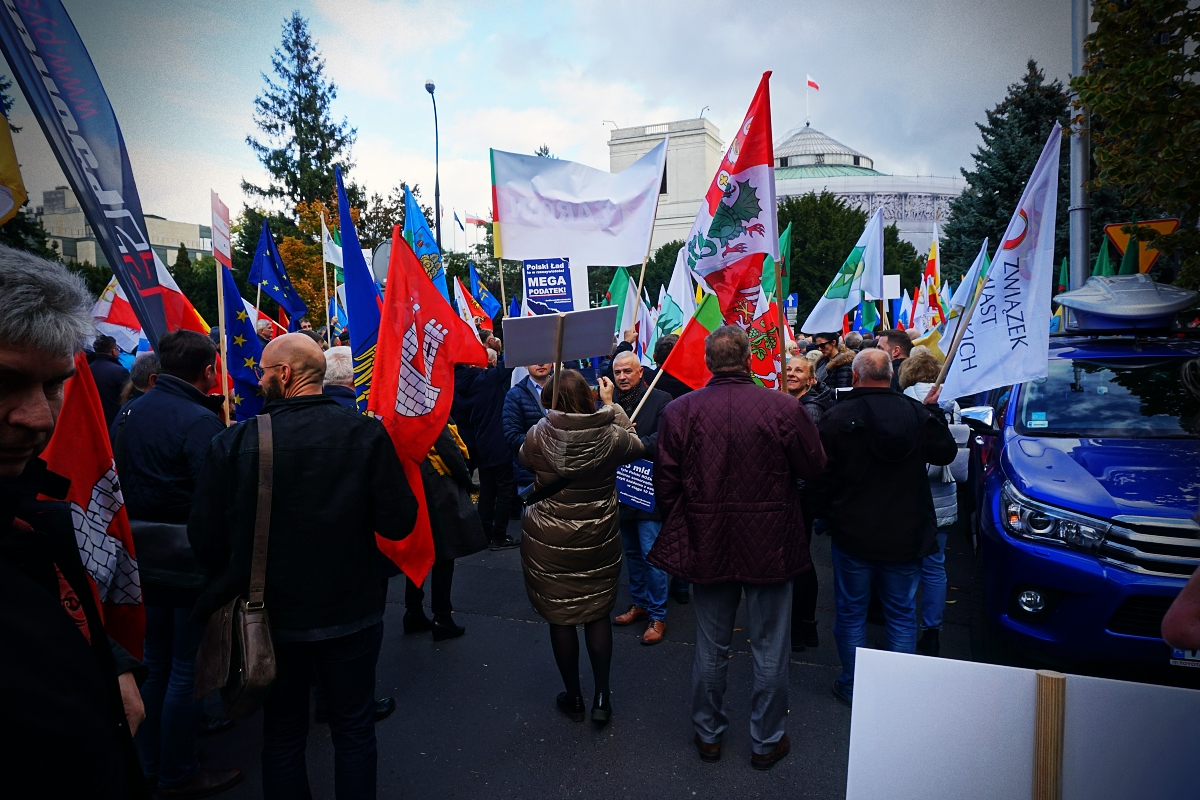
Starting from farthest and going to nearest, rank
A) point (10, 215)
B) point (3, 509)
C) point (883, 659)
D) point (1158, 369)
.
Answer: point (1158, 369)
point (10, 215)
point (883, 659)
point (3, 509)

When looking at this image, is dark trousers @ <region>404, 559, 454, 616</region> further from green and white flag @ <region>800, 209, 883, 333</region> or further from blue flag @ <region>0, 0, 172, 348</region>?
green and white flag @ <region>800, 209, 883, 333</region>

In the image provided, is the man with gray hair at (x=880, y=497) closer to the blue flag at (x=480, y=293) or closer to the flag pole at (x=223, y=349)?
the flag pole at (x=223, y=349)

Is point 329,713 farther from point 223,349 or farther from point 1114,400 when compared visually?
point 1114,400

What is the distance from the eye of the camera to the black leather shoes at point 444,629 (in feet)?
16.1

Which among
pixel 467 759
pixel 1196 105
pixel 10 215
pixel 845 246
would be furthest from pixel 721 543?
pixel 845 246

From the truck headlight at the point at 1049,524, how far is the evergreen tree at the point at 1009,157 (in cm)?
2151

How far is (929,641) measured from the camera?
4.50 metres

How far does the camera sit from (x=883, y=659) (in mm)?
1461

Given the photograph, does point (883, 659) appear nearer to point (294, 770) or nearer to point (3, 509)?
point (3, 509)

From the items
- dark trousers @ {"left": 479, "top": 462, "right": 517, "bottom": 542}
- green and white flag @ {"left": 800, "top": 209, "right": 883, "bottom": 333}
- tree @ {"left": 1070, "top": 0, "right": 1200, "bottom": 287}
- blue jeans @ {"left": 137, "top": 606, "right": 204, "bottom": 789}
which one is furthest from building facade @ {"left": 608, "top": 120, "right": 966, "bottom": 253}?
blue jeans @ {"left": 137, "top": 606, "right": 204, "bottom": 789}

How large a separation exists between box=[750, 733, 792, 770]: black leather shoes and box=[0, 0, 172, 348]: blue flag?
10.8 feet

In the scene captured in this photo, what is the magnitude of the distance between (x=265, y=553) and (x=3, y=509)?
1.47 m

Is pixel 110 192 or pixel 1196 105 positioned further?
pixel 1196 105

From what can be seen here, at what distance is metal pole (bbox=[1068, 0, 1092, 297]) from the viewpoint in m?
8.16
